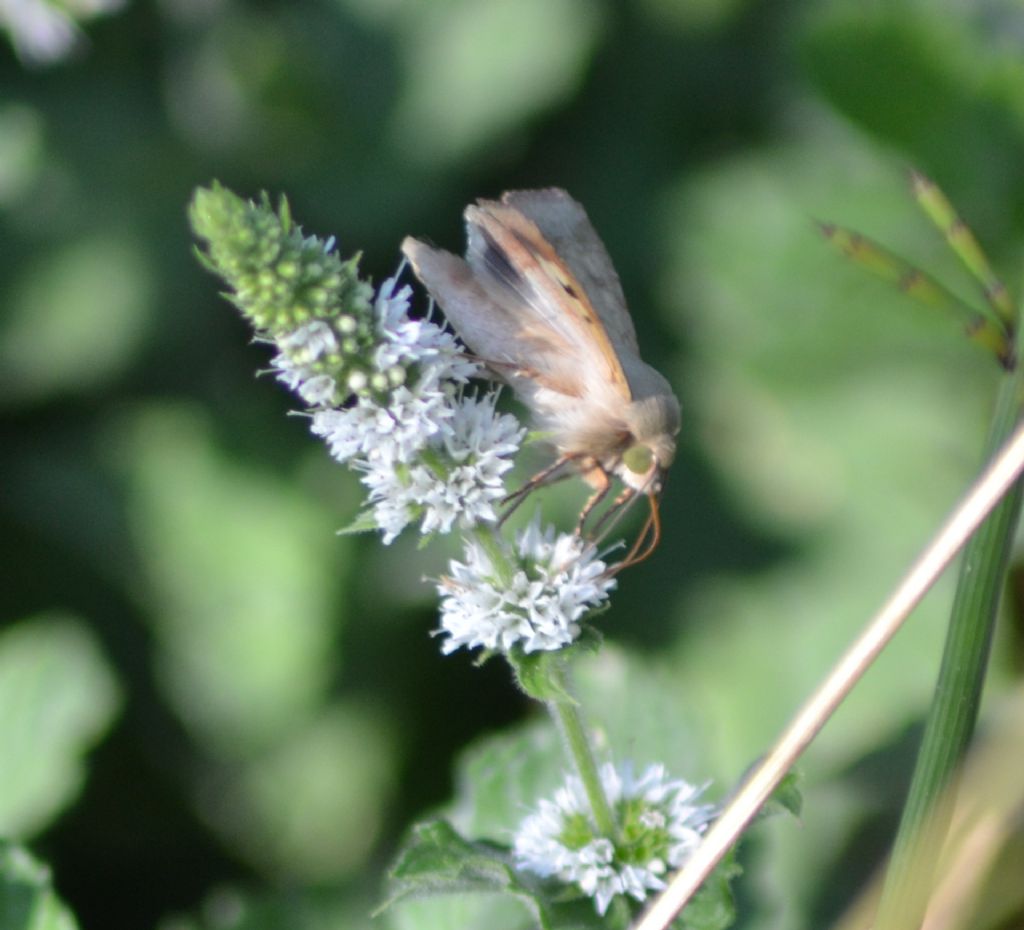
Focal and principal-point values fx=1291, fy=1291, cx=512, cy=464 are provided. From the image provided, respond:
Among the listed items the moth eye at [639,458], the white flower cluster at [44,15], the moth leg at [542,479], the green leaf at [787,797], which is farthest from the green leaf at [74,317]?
the green leaf at [787,797]

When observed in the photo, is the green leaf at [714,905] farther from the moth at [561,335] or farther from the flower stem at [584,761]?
the moth at [561,335]

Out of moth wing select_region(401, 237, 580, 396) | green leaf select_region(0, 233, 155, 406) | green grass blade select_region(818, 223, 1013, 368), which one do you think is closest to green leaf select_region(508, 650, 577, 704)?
moth wing select_region(401, 237, 580, 396)

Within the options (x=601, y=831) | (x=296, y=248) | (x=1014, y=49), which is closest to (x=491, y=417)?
(x=296, y=248)

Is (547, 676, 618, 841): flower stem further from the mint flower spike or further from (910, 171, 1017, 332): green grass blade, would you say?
(910, 171, 1017, 332): green grass blade

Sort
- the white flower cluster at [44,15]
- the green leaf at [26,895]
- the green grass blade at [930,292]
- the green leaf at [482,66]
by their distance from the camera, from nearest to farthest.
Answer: the green grass blade at [930,292]
the green leaf at [26,895]
the white flower cluster at [44,15]
the green leaf at [482,66]

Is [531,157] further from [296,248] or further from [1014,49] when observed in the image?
[296,248]

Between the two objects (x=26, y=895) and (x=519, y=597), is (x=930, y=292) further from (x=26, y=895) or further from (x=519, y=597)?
(x=26, y=895)

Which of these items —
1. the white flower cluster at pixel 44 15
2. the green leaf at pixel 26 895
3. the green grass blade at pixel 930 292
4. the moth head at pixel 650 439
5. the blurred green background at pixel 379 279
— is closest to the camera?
the moth head at pixel 650 439
